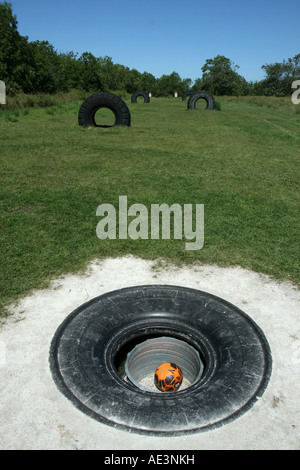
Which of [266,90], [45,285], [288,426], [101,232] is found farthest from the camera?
[266,90]

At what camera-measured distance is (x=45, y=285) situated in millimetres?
4066

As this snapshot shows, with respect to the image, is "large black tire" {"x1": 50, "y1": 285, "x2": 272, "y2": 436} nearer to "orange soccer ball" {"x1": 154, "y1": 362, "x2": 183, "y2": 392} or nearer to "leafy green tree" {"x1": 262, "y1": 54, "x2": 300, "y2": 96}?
"orange soccer ball" {"x1": 154, "y1": 362, "x2": 183, "y2": 392}

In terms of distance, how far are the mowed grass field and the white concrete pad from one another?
337 mm

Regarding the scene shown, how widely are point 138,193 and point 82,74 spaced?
59.1 metres

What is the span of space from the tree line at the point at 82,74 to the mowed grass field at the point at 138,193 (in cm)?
2765

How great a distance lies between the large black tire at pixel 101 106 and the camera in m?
15.3

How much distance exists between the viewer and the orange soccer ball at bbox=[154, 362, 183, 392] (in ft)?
9.89

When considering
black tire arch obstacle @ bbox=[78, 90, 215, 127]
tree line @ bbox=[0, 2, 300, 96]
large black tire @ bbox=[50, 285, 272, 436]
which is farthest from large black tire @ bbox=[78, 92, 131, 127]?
tree line @ bbox=[0, 2, 300, 96]
